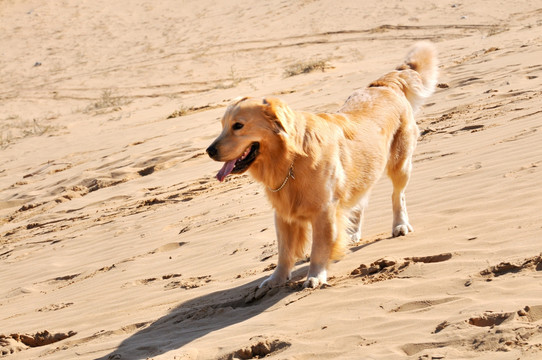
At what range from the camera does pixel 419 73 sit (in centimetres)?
757

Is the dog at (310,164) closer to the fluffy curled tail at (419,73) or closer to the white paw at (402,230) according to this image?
the white paw at (402,230)

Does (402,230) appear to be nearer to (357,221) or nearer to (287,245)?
(357,221)

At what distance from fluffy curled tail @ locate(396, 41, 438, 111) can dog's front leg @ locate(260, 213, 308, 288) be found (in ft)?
7.24

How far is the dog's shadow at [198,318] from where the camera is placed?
492 cm

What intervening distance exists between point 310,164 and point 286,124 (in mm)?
370

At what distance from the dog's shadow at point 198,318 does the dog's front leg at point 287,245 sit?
4.5 inches

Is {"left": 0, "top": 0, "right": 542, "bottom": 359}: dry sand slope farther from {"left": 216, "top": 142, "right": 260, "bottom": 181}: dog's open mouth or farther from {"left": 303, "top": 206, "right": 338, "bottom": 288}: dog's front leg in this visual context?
{"left": 216, "top": 142, "right": 260, "bottom": 181}: dog's open mouth

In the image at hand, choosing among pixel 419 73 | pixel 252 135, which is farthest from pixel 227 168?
pixel 419 73

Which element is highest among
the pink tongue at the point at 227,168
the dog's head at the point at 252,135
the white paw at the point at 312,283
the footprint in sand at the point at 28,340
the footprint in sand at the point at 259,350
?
the dog's head at the point at 252,135

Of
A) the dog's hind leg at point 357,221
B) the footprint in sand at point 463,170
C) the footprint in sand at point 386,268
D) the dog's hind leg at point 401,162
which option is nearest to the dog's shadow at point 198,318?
the footprint in sand at point 386,268

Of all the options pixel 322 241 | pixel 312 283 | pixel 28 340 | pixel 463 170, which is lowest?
pixel 28 340

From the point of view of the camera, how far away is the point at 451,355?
363 cm

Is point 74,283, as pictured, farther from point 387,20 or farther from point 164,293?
point 387,20

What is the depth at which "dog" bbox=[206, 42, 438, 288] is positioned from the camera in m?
5.35
